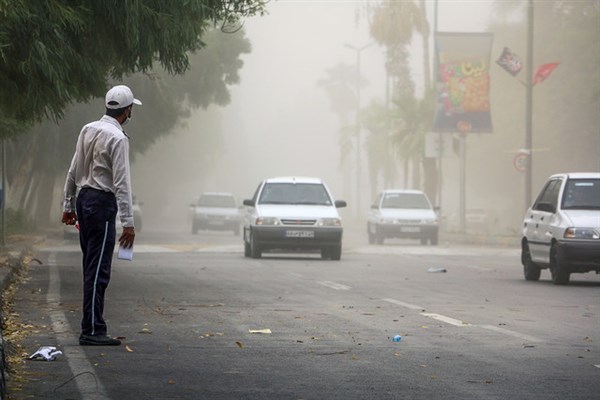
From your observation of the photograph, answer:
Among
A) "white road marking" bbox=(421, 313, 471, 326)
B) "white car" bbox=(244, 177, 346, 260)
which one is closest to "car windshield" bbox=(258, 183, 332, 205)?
"white car" bbox=(244, 177, 346, 260)

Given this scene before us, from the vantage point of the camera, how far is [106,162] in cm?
1084

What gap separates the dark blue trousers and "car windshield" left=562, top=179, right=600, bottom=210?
11.5 m

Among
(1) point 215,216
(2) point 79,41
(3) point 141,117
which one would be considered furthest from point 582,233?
(1) point 215,216

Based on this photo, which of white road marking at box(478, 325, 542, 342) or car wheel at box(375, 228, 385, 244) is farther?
car wheel at box(375, 228, 385, 244)

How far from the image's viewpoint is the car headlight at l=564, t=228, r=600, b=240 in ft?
66.6

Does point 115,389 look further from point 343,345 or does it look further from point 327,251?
point 327,251

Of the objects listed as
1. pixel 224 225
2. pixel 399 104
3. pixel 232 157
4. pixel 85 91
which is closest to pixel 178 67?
pixel 85 91

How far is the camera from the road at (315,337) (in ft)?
27.9

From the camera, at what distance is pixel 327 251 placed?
1164 inches

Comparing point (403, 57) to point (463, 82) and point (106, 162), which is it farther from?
point (106, 162)

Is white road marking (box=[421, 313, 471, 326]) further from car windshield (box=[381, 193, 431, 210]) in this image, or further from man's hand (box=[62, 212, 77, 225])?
car windshield (box=[381, 193, 431, 210])

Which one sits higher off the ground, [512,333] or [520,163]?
[520,163]

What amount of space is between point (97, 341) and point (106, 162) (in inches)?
53.3

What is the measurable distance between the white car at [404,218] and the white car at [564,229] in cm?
2088
